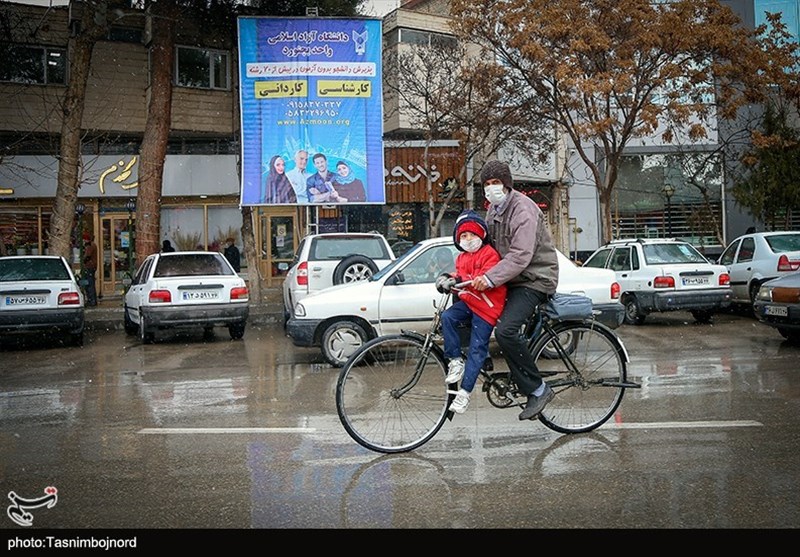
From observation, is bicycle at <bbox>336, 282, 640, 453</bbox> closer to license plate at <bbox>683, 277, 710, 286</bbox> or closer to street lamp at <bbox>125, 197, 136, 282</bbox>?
license plate at <bbox>683, 277, 710, 286</bbox>

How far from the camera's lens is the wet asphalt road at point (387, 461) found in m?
4.49

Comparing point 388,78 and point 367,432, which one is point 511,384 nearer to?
point 367,432

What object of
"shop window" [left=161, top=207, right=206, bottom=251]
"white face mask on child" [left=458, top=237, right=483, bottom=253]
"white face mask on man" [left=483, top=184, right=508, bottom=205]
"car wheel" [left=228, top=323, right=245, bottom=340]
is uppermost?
"shop window" [left=161, top=207, right=206, bottom=251]

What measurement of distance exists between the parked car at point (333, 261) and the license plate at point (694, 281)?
544 cm

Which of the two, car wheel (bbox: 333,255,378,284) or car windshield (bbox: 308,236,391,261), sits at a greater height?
car windshield (bbox: 308,236,391,261)

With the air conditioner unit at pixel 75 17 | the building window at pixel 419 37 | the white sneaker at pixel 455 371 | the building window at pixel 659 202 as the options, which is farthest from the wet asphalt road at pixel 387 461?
the building window at pixel 659 202

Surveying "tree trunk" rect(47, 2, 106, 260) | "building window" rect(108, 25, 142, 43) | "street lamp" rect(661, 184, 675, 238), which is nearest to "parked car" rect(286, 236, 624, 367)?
"tree trunk" rect(47, 2, 106, 260)

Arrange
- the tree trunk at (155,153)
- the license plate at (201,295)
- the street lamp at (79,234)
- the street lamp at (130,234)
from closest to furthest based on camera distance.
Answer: the license plate at (201,295), the tree trunk at (155,153), the street lamp at (79,234), the street lamp at (130,234)

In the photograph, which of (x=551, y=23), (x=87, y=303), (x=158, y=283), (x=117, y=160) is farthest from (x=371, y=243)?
(x=117, y=160)

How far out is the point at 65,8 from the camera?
26.4 m

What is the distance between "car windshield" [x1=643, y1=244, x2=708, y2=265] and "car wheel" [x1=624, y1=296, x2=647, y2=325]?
2.62 feet

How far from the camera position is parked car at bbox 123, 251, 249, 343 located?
14219 millimetres

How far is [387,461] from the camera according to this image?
18.5 ft

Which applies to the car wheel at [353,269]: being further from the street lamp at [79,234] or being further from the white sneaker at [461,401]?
the street lamp at [79,234]
